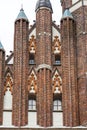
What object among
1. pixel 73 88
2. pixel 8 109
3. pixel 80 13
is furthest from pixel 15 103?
pixel 80 13

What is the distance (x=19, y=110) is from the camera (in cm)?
2123

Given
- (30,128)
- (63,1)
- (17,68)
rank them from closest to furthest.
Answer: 1. (30,128)
2. (17,68)
3. (63,1)

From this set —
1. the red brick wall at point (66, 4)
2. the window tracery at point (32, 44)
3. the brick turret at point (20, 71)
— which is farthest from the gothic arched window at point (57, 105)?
the red brick wall at point (66, 4)

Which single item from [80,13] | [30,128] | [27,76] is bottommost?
[30,128]

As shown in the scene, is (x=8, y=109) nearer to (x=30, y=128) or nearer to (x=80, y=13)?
(x=30, y=128)

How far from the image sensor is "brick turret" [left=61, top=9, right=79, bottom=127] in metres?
21.2

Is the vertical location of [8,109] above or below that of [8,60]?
below

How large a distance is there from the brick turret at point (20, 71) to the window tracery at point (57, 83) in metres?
0.86

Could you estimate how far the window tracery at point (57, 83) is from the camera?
21.8m

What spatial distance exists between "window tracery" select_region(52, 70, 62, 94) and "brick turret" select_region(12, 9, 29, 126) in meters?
0.86

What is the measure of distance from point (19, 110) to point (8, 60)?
186cm

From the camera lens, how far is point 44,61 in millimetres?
22094

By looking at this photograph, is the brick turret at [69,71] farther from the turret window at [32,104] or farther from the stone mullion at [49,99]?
the turret window at [32,104]

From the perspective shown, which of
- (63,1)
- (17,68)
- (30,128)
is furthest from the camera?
(63,1)
